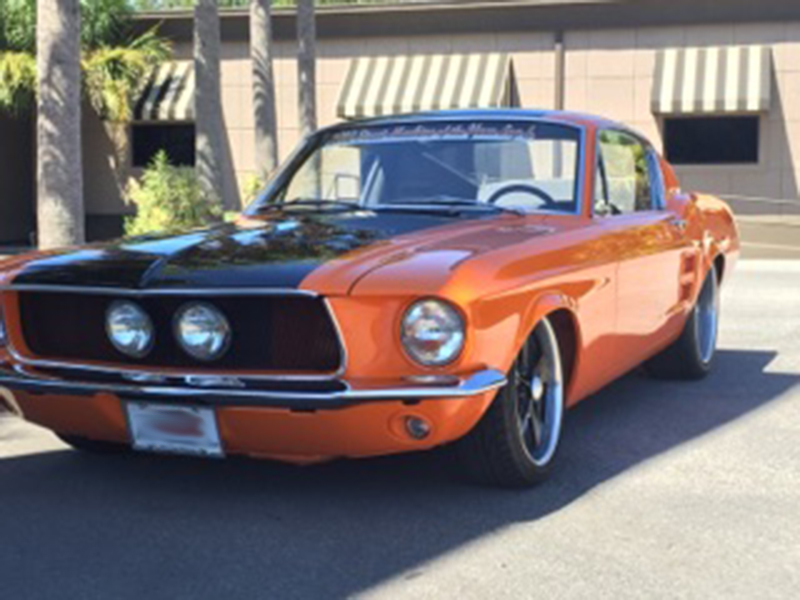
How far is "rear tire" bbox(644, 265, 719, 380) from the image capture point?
653 centimetres

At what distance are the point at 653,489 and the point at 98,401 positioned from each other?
2.19 meters

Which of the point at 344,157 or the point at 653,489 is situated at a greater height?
the point at 344,157

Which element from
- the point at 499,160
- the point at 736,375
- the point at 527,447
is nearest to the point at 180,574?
the point at 527,447

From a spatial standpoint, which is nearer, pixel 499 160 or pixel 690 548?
pixel 690 548

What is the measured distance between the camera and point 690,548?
374cm

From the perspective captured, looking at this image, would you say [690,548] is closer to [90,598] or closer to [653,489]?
[653,489]

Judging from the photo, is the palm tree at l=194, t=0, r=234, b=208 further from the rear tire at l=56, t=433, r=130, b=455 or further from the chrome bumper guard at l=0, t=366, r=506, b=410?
the chrome bumper guard at l=0, t=366, r=506, b=410

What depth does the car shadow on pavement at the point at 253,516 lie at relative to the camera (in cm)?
350

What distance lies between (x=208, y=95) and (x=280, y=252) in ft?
33.5

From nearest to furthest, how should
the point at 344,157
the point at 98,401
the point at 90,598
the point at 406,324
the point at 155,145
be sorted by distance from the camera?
the point at 90,598, the point at 406,324, the point at 98,401, the point at 344,157, the point at 155,145

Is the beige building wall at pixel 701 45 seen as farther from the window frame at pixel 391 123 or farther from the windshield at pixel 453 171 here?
the windshield at pixel 453 171

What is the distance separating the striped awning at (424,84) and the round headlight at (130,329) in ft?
51.3

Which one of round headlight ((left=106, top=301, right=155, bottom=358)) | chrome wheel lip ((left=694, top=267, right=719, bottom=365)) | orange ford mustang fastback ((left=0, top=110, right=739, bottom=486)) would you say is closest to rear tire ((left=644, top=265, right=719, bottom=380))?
chrome wheel lip ((left=694, top=267, right=719, bottom=365))

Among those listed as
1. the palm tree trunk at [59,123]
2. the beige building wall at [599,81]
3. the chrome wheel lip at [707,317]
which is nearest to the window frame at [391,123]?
the chrome wheel lip at [707,317]
